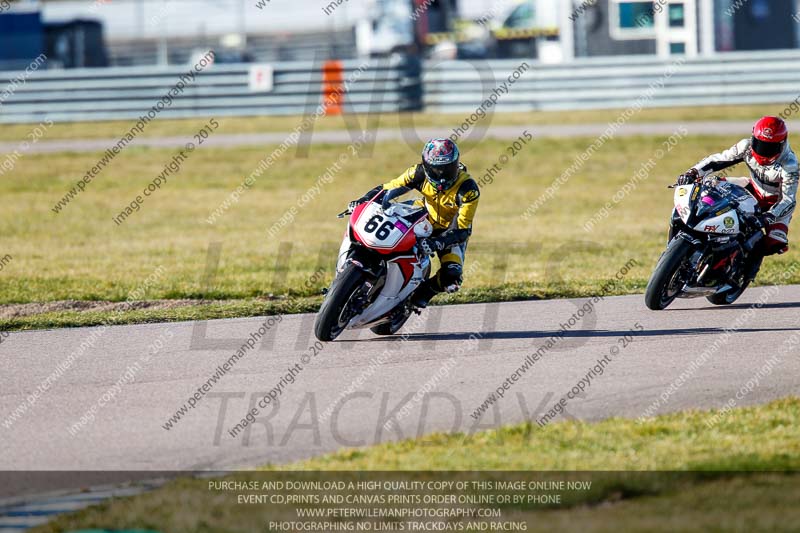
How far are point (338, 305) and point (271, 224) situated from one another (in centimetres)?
917

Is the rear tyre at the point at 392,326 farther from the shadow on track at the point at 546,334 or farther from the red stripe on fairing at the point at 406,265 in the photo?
the red stripe on fairing at the point at 406,265

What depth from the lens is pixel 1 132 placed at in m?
26.3

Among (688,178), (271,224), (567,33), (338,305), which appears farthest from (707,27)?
(338,305)

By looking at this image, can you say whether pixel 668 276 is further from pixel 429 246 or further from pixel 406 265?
pixel 406 265

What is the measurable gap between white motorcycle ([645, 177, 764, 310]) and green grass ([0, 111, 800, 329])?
1.52 meters

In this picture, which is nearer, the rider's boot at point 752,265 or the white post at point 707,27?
the rider's boot at point 752,265

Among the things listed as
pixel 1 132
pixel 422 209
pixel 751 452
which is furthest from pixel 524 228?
pixel 1 132

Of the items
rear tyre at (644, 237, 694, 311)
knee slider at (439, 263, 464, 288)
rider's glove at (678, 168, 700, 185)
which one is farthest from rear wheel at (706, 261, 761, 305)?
knee slider at (439, 263, 464, 288)

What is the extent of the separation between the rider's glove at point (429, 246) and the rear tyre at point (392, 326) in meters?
0.62

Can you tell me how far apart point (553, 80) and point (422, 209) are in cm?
1939

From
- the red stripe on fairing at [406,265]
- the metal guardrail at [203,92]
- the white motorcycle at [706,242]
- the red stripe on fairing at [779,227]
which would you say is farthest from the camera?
the metal guardrail at [203,92]

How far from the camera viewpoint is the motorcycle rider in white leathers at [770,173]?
1002cm

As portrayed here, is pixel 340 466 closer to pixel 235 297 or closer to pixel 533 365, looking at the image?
pixel 533 365

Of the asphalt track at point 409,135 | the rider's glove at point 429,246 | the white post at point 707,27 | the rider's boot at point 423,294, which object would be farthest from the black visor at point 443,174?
the white post at point 707,27
